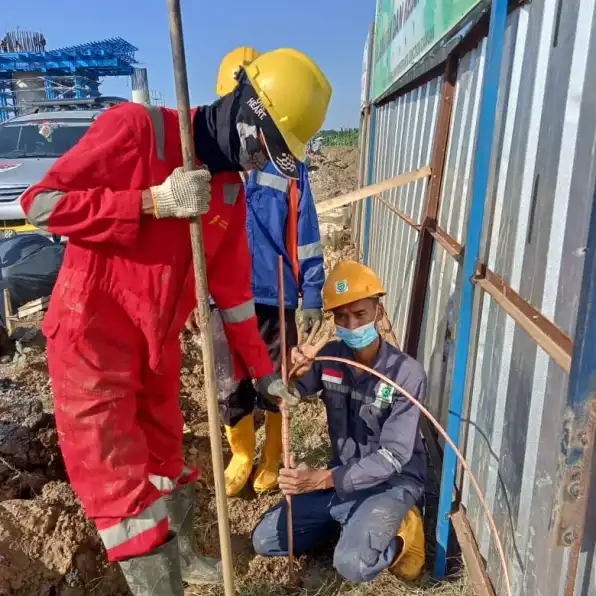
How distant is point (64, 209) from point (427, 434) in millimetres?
2458

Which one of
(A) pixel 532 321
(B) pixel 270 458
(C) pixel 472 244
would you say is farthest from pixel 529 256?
(B) pixel 270 458

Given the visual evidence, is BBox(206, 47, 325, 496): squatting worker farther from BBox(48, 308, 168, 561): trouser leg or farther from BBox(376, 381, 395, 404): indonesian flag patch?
BBox(48, 308, 168, 561): trouser leg

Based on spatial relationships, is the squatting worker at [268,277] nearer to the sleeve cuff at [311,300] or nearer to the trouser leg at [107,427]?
the sleeve cuff at [311,300]

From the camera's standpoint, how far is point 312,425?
427cm

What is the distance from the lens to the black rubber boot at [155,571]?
226 centimetres

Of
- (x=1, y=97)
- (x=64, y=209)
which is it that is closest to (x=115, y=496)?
(x=64, y=209)

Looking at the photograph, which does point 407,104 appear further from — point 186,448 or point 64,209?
point 64,209

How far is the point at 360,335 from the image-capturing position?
277cm

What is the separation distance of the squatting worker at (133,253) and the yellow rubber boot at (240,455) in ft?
4.17

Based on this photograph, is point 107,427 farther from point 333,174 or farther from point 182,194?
point 333,174

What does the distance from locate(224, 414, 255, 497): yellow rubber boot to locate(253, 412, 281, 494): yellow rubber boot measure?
77mm

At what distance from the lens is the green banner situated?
2.65 m

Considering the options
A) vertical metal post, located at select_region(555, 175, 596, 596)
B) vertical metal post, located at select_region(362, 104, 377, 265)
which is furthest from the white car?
vertical metal post, located at select_region(555, 175, 596, 596)

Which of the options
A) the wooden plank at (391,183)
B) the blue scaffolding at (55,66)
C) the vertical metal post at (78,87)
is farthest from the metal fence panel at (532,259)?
the blue scaffolding at (55,66)
